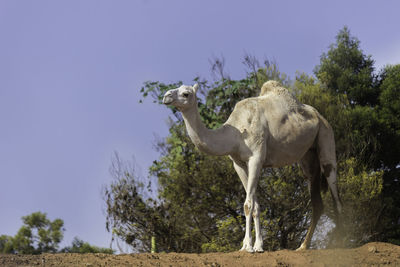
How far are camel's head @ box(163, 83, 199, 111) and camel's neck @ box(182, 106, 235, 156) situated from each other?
0.36ft

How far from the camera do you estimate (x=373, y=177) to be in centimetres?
1591

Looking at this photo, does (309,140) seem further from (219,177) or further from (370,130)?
(370,130)

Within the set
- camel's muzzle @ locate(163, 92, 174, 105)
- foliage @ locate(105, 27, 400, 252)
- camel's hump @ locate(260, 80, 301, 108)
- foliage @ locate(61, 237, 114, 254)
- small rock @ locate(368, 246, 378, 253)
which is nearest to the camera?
camel's muzzle @ locate(163, 92, 174, 105)

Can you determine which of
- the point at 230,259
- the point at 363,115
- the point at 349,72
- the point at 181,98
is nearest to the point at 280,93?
the point at 181,98

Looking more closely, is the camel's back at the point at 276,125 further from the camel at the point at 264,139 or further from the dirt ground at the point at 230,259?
the dirt ground at the point at 230,259

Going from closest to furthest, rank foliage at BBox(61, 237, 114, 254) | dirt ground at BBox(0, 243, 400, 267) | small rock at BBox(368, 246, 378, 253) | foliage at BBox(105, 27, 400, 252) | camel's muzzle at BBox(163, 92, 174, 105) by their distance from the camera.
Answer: dirt ground at BBox(0, 243, 400, 267) < camel's muzzle at BBox(163, 92, 174, 105) < small rock at BBox(368, 246, 378, 253) < foliage at BBox(105, 27, 400, 252) < foliage at BBox(61, 237, 114, 254)

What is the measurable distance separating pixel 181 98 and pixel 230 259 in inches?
92.8

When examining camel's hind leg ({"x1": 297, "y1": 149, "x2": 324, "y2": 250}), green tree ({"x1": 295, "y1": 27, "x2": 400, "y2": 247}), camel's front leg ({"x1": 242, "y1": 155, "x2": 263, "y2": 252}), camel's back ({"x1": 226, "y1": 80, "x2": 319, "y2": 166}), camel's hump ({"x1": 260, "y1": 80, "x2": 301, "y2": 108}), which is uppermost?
green tree ({"x1": 295, "y1": 27, "x2": 400, "y2": 247})

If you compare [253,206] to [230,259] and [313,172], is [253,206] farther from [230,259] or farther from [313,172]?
[313,172]

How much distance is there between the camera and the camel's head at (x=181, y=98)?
7.68 meters

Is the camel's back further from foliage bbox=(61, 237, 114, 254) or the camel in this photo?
foliage bbox=(61, 237, 114, 254)

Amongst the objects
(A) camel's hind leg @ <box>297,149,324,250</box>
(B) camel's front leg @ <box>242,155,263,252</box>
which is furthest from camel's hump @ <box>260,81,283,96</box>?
(B) camel's front leg @ <box>242,155,263,252</box>

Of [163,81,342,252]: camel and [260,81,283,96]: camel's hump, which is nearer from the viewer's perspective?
[163,81,342,252]: camel

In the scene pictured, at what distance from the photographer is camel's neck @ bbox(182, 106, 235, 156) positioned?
796 centimetres
